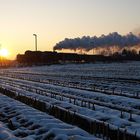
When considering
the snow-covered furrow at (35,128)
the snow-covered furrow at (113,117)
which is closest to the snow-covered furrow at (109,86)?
the snow-covered furrow at (113,117)

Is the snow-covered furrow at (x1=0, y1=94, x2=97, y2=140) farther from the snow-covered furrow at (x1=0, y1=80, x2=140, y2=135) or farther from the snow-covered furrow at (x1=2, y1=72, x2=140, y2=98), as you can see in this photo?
the snow-covered furrow at (x1=2, y1=72, x2=140, y2=98)

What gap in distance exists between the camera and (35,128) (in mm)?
10469

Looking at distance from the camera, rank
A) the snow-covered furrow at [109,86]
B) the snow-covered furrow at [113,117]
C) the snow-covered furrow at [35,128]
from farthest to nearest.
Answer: the snow-covered furrow at [109,86]
the snow-covered furrow at [113,117]
the snow-covered furrow at [35,128]

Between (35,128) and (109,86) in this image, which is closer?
(35,128)

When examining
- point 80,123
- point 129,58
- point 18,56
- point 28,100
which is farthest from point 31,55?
point 80,123

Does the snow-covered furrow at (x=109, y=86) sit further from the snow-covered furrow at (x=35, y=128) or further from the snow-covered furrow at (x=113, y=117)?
the snow-covered furrow at (x=35, y=128)

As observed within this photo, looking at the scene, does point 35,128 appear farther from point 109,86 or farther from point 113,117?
point 109,86

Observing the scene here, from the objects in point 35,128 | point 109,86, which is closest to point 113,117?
point 35,128

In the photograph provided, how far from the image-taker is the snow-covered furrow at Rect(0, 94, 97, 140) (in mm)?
9266

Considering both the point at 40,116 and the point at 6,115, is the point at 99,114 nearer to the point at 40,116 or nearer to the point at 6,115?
the point at 40,116

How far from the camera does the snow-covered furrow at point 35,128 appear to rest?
927cm

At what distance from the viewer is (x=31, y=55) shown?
349 ft

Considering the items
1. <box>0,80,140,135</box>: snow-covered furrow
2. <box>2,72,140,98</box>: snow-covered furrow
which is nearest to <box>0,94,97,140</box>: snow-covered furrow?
<box>0,80,140,135</box>: snow-covered furrow

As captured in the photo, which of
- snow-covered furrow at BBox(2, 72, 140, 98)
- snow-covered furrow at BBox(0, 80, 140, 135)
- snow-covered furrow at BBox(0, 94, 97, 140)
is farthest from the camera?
snow-covered furrow at BBox(2, 72, 140, 98)
